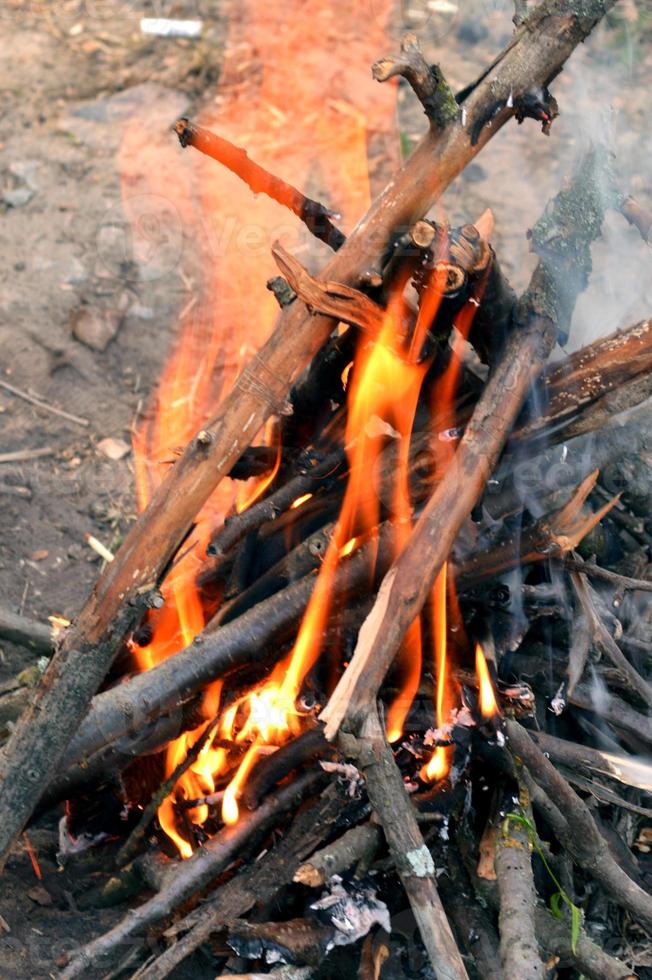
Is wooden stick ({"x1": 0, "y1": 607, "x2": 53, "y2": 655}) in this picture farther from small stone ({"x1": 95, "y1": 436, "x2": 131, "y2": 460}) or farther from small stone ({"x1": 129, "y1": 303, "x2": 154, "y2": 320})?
small stone ({"x1": 129, "y1": 303, "x2": 154, "y2": 320})

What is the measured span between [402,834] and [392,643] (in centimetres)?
44

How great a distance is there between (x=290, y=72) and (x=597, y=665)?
5.46 metres

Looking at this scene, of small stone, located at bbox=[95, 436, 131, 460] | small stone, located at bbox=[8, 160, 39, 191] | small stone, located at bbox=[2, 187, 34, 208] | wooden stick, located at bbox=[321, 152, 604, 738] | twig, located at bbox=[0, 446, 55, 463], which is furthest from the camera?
small stone, located at bbox=[8, 160, 39, 191]

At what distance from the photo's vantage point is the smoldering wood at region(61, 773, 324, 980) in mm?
2674

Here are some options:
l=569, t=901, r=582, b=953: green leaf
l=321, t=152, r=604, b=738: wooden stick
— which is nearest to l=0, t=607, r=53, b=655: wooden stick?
l=321, t=152, r=604, b=738: wooden stick

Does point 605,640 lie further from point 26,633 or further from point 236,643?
point 26,633

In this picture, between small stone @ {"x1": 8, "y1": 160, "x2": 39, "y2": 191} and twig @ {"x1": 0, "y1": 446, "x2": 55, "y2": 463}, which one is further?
small stone @ {"x1": 8, "y1": 160, "x2": 39, "y2": 191}

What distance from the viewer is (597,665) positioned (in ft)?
10.7

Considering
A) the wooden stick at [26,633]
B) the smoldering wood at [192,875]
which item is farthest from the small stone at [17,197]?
the smoldering wood at [192,875]

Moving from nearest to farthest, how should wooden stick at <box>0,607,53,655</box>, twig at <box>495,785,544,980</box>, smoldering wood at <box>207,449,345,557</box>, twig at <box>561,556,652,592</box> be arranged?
twig at <box>495,785,544,980</box>
twig at <box>561,556,652,592</box>
smoldering wood at <box>207,449,345,557</box>
wooden stick at <box>0,607,53,655</box>

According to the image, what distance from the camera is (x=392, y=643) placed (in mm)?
2580

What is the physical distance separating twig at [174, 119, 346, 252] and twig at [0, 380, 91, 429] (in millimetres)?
2569

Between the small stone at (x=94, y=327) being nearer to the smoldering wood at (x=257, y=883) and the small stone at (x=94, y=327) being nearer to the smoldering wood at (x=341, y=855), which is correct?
the smoldering wood at (x=257, y=883)

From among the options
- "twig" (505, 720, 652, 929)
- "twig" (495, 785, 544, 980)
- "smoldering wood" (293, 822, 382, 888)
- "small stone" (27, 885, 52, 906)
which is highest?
"twig" (505, 720, 652, 929)
